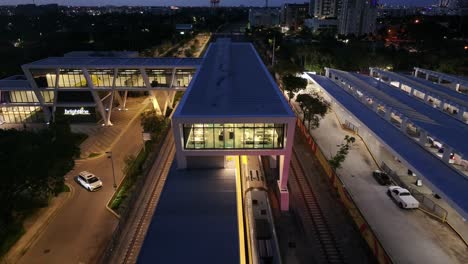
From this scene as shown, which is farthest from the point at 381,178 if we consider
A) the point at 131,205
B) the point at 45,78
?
the point at 45,78

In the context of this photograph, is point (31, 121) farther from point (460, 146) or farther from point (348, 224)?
point (460, 146)

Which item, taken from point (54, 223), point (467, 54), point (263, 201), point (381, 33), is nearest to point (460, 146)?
point (263, 201)

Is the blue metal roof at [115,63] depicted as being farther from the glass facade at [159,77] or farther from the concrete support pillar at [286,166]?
the concrete support pillar at [286,166]

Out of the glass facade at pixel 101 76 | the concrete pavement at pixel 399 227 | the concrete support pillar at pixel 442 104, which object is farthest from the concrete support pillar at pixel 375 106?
the glass facade at pixel 101 76

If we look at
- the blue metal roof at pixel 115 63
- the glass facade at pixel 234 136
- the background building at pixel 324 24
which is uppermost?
the background building at pixel 324 24

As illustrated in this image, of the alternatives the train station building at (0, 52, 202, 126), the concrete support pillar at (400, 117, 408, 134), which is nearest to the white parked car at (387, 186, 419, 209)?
the concrete support pillar at (400, 117, 408, 134)
